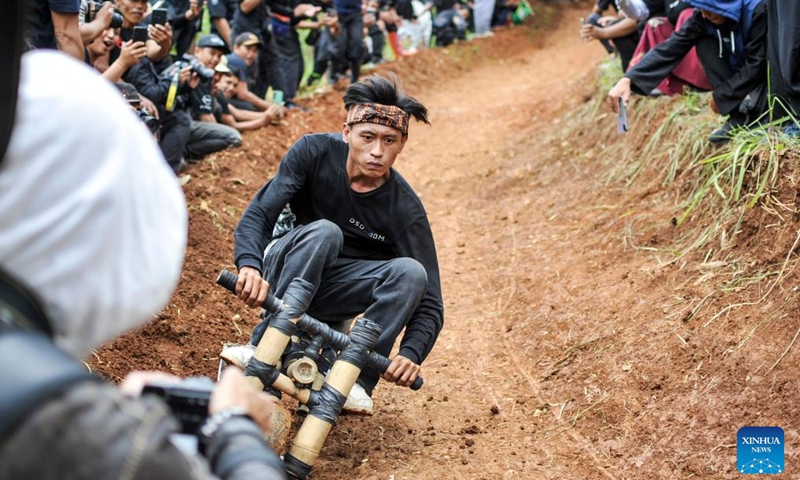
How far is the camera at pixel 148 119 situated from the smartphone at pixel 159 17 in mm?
906

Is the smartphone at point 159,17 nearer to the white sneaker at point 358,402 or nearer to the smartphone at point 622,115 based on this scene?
the smartphone at point 622,115

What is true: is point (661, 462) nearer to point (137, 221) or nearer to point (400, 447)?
point (400, 447)

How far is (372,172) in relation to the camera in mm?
4602

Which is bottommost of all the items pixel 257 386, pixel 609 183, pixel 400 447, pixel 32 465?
pixel 609 183

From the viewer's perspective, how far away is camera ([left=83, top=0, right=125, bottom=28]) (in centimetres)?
662

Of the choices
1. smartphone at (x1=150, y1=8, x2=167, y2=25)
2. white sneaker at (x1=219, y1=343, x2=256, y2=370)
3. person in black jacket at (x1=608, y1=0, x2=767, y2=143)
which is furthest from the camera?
smartphone at (x1=150, y1=8, x2=167, y2=25)

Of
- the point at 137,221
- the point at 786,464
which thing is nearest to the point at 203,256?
the point at 786,464

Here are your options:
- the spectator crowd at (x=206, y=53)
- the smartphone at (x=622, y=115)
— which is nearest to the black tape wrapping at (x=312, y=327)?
the spectator crowd at (x=206, y=53)

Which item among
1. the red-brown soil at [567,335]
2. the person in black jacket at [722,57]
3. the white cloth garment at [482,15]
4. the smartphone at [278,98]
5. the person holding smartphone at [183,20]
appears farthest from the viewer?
the white cloth garment at [482,15]

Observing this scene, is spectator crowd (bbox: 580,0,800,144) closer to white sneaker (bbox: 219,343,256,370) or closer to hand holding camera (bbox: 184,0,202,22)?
white sneaker (bbox: 219,343,256,370)

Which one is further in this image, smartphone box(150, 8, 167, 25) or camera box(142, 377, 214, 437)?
smartphone box(150, 8, 167, 25)

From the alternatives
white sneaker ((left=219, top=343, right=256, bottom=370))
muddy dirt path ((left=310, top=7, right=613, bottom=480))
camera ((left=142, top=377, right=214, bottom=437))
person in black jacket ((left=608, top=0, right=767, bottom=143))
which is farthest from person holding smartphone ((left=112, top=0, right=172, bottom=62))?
camera ((left=142, top=377, right=214, bottom=437))

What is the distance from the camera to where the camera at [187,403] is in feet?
6.53

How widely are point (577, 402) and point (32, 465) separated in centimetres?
412
